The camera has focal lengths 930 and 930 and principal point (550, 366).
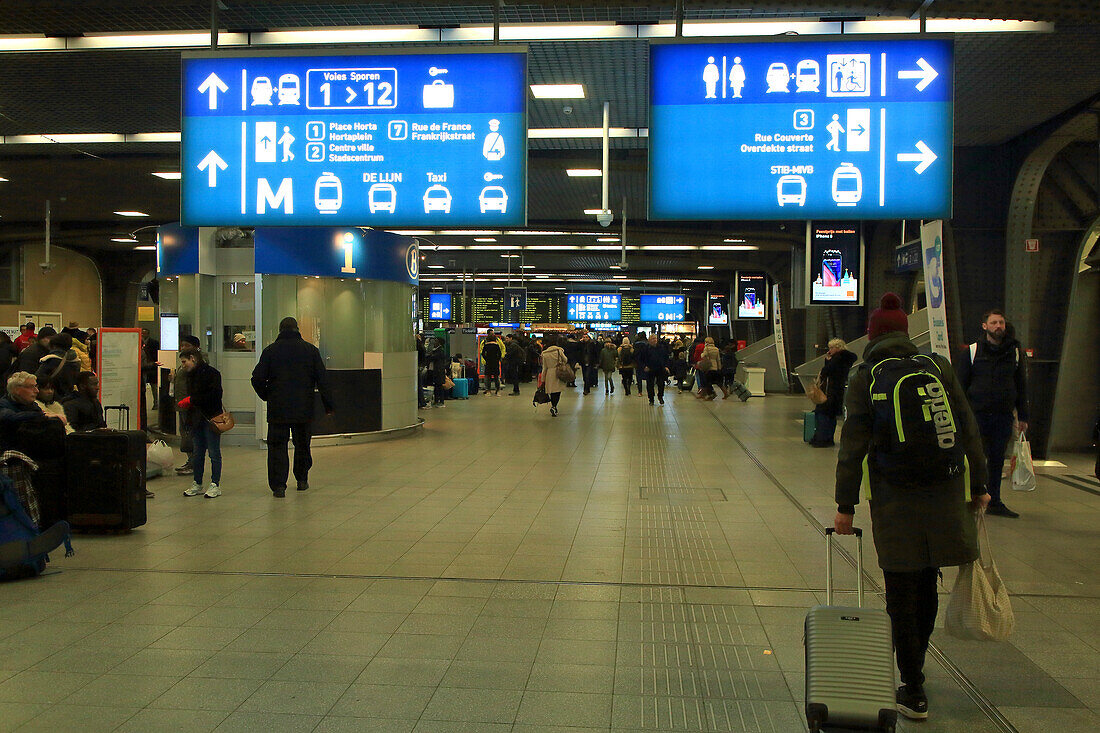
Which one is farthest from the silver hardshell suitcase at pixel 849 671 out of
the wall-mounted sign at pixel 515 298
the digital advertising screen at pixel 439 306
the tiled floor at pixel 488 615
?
the digital advertising screen at pixel 439 306

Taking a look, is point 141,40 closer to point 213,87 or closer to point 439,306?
point 213,87

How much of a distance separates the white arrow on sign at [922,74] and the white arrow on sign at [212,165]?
4.72 meters

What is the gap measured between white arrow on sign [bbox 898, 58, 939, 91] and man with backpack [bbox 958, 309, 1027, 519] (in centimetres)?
256

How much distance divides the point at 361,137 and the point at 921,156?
379 cm

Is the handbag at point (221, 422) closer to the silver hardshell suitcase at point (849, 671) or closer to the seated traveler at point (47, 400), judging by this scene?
the seated traveler at point (47, 400)

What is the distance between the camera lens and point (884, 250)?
675 inches

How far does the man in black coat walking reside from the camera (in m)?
8.90

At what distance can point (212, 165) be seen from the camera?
6793 millimetres

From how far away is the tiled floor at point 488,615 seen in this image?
3857mm

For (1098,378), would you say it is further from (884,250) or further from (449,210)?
(449,210)

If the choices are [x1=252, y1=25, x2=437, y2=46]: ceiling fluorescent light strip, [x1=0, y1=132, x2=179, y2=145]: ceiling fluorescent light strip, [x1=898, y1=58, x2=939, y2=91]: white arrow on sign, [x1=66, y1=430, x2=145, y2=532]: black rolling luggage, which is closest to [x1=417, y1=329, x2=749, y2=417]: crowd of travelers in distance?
[x1=0, y1=132, x2=179, y2=145]: ceiling fluorescent light strip

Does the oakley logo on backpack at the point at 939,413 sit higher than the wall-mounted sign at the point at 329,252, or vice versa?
the wall-mounted sign at the point at 329,252

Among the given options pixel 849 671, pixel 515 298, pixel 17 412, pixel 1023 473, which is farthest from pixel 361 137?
pixel 515 298

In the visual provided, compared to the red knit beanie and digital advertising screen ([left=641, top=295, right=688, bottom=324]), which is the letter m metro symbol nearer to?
the red knit beanie
